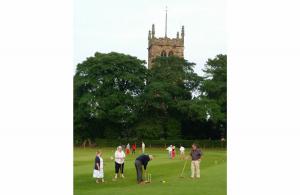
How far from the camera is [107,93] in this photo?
170ft

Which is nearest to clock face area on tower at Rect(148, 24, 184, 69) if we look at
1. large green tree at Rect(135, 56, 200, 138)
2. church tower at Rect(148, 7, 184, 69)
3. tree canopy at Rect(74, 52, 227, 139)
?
church tower at Rect(148, 7, 184, 69)

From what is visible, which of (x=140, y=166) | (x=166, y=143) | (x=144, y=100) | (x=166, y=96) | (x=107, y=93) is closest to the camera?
(x=140, y=166)

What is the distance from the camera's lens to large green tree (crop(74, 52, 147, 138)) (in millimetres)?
50688

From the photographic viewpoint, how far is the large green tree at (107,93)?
5069 centimetres

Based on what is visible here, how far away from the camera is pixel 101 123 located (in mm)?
53188

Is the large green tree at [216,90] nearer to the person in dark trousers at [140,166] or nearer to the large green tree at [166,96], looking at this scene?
the large green tree at [166,96]

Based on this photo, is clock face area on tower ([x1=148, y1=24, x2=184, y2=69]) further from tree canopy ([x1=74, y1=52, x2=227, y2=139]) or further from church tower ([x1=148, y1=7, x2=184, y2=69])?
tree canopy ([x1=74, y1=52, x2=227, y2=139])

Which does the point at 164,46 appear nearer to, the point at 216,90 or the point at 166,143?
the point at 216,90

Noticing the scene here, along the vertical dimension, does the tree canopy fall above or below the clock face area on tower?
below

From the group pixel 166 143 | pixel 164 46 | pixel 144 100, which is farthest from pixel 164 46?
pixel 166 143
